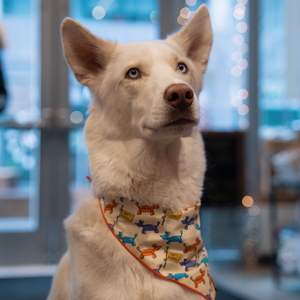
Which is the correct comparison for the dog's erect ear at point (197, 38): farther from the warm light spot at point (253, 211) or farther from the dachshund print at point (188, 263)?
the warm light spot at point (253, 211)

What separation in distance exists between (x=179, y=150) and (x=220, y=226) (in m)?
2.46

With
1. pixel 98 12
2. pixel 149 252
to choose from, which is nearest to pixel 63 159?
pixel 98 12

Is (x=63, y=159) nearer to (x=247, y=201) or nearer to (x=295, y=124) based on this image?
(x=247, y=201)

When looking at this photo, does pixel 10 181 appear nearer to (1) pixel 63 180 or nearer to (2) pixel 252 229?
(1) pixel 63 180

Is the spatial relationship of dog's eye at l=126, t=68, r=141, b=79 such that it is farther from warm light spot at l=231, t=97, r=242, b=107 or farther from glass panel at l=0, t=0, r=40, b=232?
warm light spot at l=231, t=97, r=242, b=107

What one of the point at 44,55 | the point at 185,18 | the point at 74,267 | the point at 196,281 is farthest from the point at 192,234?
the point at 185,18

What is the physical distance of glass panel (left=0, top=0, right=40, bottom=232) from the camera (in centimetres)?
337

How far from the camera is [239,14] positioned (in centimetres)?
397

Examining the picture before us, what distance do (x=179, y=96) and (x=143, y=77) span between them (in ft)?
0.75

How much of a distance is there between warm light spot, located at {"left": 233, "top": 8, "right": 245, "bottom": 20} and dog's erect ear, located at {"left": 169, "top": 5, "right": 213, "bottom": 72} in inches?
116

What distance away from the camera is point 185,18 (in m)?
3.80

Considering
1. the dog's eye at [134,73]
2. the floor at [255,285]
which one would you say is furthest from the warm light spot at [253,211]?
the dog's eye at [134,73]

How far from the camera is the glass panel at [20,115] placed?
11.1 feet

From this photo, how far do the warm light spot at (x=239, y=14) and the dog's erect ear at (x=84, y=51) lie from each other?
3167 millimetres
